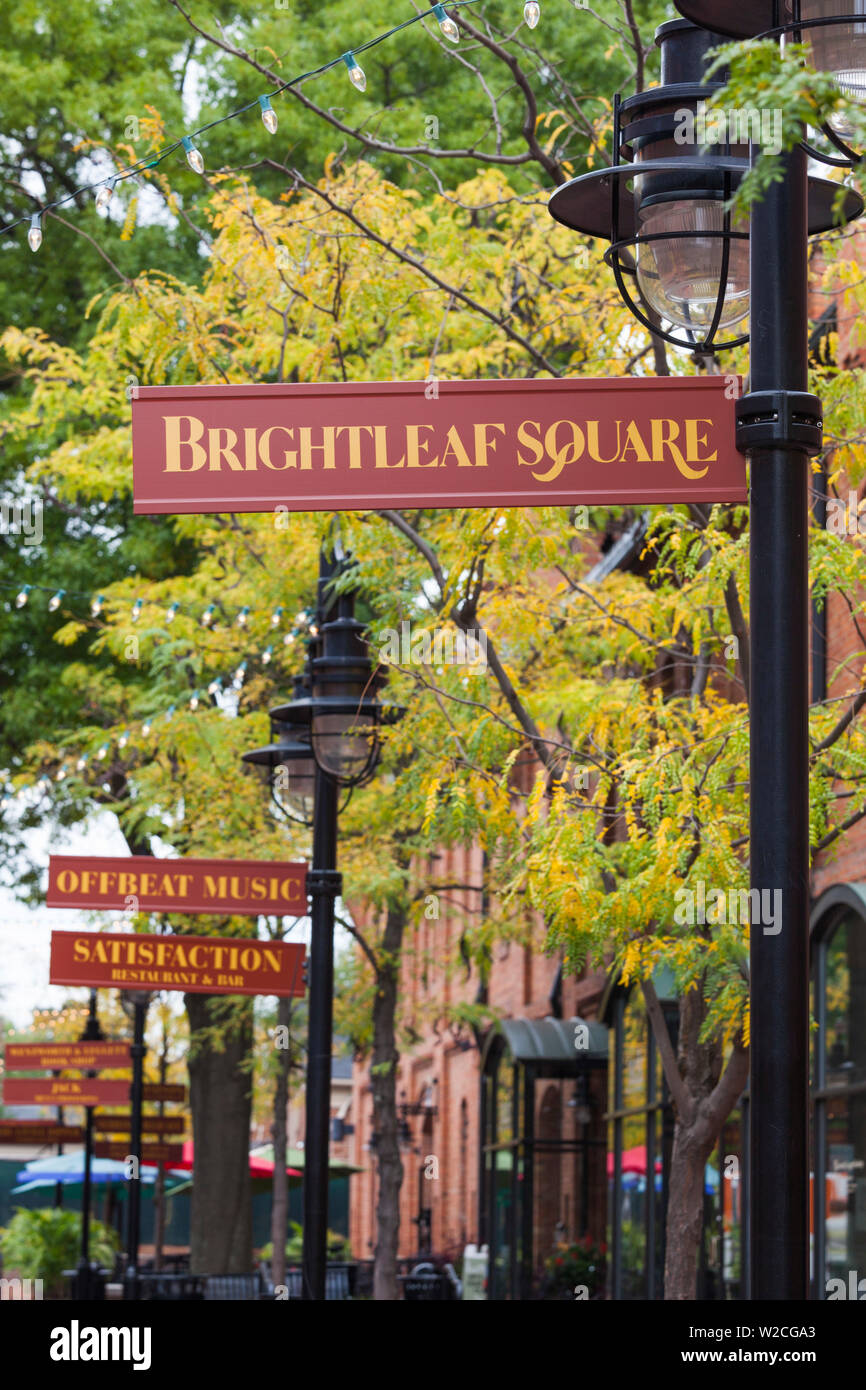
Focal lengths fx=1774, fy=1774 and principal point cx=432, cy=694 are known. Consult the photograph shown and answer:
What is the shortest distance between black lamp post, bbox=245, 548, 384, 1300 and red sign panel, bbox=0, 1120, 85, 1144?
2103 centimetres

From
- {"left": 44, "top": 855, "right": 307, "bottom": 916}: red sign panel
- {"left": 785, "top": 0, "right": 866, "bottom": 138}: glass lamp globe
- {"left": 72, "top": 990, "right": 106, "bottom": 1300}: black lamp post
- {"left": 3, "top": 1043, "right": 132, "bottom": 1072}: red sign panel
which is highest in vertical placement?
{"left": 785, "top": 0, "right": 866, "bottom": 138}: glass lamp globe

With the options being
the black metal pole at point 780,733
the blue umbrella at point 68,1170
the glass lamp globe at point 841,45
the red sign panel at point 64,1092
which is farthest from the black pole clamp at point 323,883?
the blue umbrella at point 68,1170

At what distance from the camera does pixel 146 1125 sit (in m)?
25.3

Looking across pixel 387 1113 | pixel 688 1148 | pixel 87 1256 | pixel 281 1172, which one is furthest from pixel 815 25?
pixel 87 1256

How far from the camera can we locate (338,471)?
445 centimetres

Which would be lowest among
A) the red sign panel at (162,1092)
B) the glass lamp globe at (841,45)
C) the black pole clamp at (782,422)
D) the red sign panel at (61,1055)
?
the red sign panel at (162,1092)

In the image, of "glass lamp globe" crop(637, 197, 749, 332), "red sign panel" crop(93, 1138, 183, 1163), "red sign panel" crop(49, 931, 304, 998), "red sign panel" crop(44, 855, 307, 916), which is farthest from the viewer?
"red sign panel" crop(93, 1138, 183, 1163)

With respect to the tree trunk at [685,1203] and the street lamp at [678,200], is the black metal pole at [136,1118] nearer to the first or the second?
the tree trunk at [685,1203]

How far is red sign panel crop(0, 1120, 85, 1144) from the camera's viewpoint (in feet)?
98.5

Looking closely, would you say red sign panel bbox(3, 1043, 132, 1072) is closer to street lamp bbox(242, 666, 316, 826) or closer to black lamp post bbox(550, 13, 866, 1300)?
street lamp bbox(242, 666, 316, 826)

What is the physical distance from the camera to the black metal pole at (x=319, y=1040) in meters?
9.43

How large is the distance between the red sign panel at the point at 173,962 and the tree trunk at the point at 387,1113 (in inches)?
270

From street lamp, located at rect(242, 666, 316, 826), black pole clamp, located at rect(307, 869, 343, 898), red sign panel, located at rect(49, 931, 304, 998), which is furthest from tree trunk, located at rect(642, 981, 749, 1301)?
street lamp, located at rect(242, 666, 316, 826)

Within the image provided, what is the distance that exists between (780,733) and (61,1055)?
16982mm
